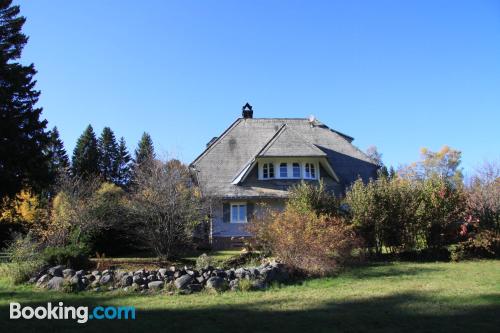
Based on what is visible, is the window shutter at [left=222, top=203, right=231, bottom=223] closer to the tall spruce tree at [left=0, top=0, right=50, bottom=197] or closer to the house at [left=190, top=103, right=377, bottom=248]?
the house at [left=190, top=103, right=377, bottom=248]

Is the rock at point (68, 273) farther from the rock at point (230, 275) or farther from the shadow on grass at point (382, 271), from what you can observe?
the shadow on grass at point (382, 271)

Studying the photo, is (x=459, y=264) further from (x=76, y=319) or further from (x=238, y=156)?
(x=238, y=156)

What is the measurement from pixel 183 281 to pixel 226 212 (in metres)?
17.2

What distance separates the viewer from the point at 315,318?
296 inches

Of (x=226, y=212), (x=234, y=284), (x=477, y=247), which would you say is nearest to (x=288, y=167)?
(x=226, y=212)

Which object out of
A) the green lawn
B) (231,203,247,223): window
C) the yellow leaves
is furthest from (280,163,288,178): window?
the green lawn

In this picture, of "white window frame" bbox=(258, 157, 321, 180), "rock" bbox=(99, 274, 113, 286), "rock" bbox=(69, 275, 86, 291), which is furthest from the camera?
"white window frame" bbox=(258, 157, 321, 180)

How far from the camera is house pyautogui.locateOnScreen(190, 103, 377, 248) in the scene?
90.3 feet

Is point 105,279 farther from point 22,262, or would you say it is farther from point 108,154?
point 108,154

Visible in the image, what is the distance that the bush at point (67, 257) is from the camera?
12833 mm

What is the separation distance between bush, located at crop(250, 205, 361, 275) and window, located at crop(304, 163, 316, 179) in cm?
1363

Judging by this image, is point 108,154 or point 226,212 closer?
point 226,212

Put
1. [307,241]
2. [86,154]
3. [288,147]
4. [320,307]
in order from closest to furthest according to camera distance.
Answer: [320,307], [307,241], [288,147], [86,154]

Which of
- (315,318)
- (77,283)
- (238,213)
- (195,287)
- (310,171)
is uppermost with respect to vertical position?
(310,171)
